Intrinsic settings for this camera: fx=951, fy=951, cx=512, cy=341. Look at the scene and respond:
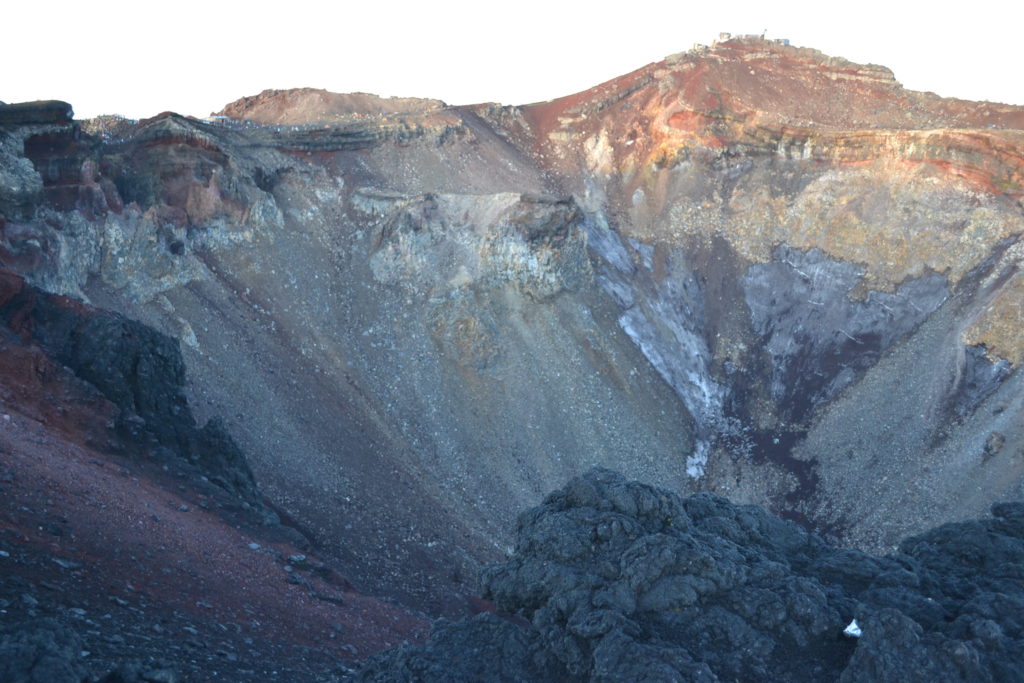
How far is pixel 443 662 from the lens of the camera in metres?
14.2

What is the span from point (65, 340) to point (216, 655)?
13.6 metres

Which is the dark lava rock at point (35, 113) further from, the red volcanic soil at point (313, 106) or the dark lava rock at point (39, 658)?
the dark lava rock at point (39, 658)

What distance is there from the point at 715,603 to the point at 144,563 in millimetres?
10123

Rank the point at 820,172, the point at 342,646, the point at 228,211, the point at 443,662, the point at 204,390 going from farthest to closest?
the point at 820,172 < the point at 228,211 < the point at 204,390 < the point at 342,646 < the point at 443,662

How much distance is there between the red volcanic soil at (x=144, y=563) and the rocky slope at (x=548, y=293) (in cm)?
277

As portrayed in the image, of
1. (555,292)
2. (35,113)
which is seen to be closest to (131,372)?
(35,113)

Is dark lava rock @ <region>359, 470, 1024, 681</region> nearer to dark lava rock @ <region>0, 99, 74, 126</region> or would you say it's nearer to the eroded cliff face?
the eroded cliff face

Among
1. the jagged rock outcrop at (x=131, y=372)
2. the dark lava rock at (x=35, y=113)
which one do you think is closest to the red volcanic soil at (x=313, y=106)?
the dark lava rock at (x=35, y=113)

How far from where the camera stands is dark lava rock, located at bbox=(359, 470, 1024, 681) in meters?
12.7

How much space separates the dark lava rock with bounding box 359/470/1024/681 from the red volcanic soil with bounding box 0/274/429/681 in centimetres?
292

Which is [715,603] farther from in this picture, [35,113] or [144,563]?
[35,113]

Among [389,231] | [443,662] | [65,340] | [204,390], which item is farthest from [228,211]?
[443,662]

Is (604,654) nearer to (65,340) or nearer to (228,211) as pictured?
(65,340)

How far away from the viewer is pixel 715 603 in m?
13.9
